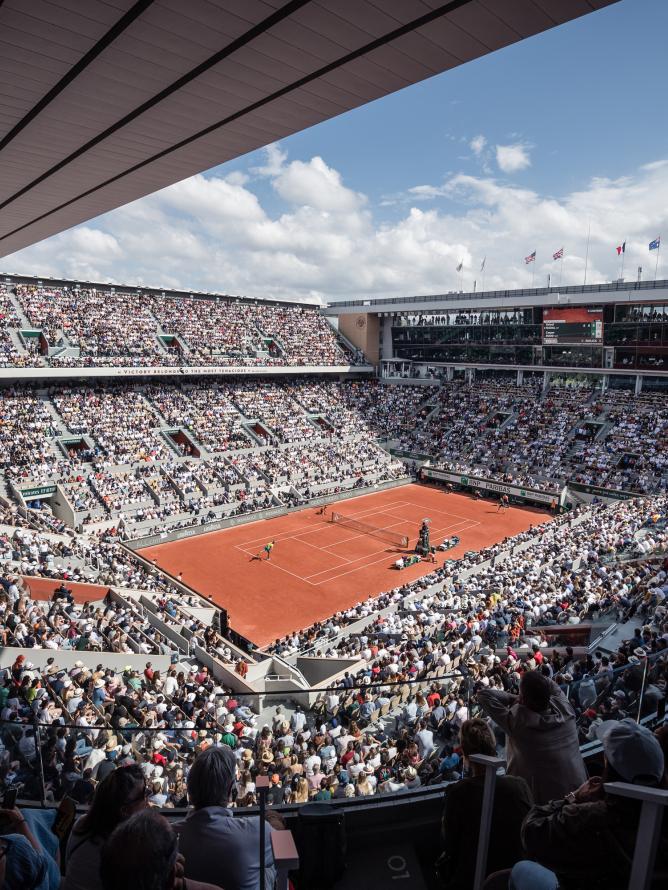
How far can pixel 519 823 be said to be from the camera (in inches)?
116

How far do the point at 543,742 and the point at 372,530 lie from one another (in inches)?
1125

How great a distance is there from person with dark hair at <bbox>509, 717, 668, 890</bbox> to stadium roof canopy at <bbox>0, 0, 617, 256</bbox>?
158 inches

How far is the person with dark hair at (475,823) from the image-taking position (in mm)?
2924

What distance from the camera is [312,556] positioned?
92.2 ft

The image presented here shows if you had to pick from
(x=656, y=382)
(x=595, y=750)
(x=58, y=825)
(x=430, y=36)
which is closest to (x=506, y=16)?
(x=430, y=36)

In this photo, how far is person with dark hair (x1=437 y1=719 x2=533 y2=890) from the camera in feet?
9.59

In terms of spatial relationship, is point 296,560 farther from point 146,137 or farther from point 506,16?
point 506,16

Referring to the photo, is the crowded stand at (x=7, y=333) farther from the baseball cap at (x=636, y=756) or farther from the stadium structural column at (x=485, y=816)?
the baseball cap at (x=636, y=756)

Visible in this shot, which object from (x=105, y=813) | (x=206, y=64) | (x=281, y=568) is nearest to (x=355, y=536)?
(x=281, y=568)

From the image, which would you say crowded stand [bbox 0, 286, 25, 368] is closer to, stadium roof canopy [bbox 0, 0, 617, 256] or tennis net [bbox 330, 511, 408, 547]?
tennis net [bbox 330, 511, 408, 547]

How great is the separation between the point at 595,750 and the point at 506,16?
5.43m

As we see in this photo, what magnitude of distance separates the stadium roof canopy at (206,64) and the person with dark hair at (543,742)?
13.7ft

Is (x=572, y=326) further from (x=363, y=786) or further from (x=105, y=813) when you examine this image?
(x=105, y=813)

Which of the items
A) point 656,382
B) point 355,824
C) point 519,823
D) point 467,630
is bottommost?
point 467,630
